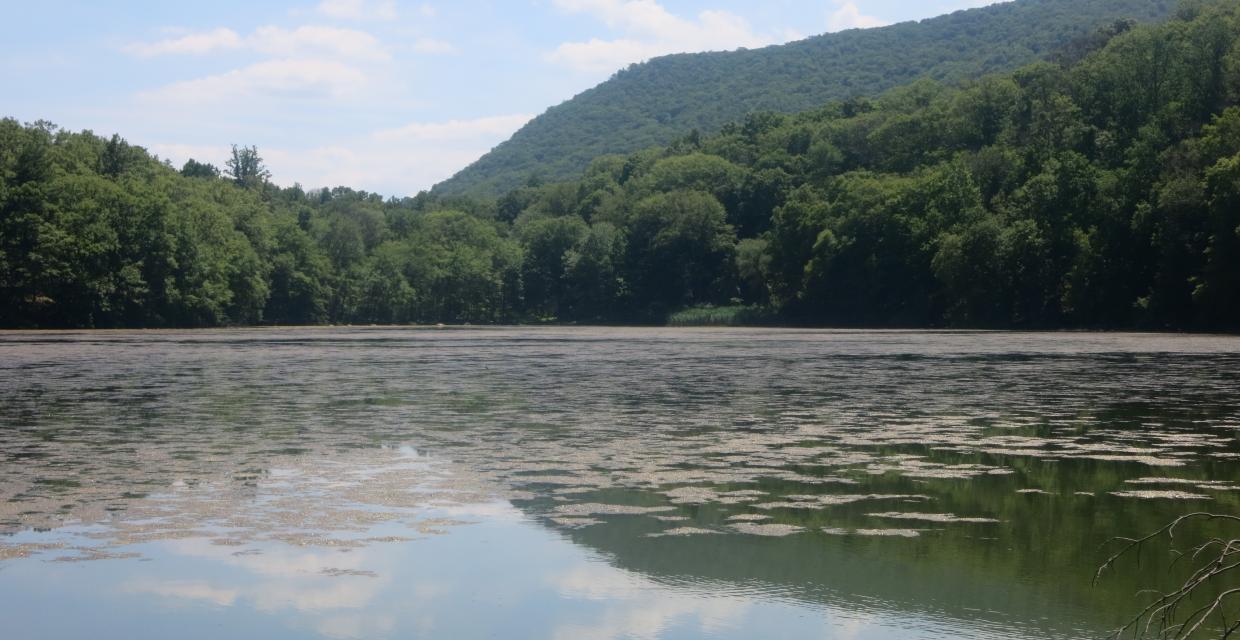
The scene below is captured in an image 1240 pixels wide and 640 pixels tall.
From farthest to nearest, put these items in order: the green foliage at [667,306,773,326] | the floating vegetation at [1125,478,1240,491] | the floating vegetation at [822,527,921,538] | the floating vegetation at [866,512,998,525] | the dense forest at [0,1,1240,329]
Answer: the green foliage at [667,306,773,326], the dense forest at [0,1,1240,329], the floating vegetation at [1125,478,1240,491], the floating vegetation at [866,512,998,525], the floating vegetation at [822,527,921,538]

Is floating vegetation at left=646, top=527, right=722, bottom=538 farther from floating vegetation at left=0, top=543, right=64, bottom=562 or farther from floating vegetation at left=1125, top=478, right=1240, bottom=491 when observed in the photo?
floating vegetation at left=1125, top=478, right=1240, bottom=491

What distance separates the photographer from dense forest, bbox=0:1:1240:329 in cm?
6831

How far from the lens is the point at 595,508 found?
11.6 metres

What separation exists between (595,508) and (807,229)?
301 feet

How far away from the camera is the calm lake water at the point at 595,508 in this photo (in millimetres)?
8148

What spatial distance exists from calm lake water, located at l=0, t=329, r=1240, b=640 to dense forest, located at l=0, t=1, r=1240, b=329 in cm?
4753

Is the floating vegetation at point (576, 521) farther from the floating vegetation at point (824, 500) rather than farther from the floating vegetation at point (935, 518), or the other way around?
the floating vegetation at point (935, 518)

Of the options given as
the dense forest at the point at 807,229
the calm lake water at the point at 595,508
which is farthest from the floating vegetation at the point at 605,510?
the dense forest at the point at 807,229

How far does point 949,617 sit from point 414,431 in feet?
36.5

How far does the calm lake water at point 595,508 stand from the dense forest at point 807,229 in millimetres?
Result: 47533

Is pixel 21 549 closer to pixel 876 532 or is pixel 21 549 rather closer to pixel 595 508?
pixel 595 508

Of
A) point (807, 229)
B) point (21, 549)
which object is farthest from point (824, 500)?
point (807, 229)

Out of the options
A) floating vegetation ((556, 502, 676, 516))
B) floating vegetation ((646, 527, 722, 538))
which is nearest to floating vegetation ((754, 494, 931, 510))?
floating vegetation ((556, 502, 676, 516))

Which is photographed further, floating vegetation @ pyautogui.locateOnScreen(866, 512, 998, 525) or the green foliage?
the green foliage
